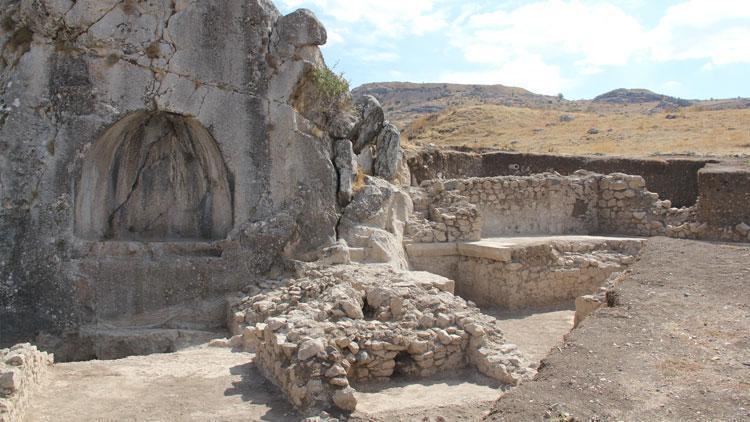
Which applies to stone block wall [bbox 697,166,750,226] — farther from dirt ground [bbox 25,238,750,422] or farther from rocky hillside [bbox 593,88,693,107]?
rocky hillside [bbox 593,88,693,107]

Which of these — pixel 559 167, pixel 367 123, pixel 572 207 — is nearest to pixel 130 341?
pixel 367 123

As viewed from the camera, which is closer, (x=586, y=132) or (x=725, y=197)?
(x=725, y=197)

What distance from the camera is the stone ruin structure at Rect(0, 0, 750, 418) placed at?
864cm

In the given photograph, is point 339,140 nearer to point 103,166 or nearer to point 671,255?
point 103,166

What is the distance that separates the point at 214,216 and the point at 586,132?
2504cm

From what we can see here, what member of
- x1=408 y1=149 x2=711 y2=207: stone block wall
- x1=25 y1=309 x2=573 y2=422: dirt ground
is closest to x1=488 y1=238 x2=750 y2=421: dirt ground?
x1=25 y1=309 x2=573 y2=422: dirt ground

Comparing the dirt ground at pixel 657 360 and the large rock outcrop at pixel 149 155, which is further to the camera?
the large rock outcrop at pixel 149 155

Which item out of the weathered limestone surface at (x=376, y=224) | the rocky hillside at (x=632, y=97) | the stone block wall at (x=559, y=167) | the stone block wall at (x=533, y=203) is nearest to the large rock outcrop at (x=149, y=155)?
the weathered limestone surface at (x=376, y=224)

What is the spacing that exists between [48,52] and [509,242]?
8205 mm

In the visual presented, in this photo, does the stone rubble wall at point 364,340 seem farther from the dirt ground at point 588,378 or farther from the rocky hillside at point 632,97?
the rocky hillside at point 632,97

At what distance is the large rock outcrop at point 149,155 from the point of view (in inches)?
376

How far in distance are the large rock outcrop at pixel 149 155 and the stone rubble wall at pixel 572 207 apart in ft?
11.8

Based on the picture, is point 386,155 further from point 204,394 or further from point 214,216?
point 204,394

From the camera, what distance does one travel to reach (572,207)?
15.0 metres
